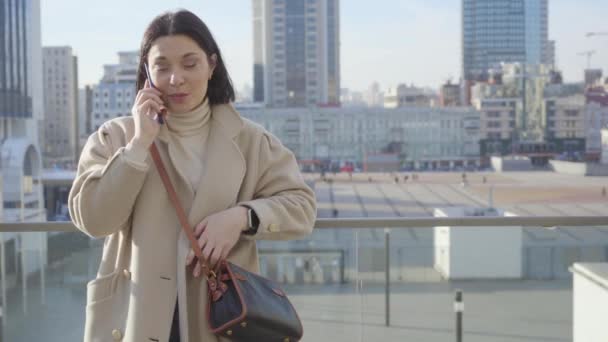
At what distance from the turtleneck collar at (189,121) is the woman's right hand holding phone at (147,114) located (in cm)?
4

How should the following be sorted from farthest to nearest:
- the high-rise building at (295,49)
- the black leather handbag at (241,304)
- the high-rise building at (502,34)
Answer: the high-rise building at (502,34)
the high-rise building at (295,49)
the black leather handbag at (241,304)

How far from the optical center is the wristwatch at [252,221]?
1028 mm

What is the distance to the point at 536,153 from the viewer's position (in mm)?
68000

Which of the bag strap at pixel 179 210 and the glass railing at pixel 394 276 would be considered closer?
the bag strap at pixel 179 210

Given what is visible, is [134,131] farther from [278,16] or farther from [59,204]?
[278,16]

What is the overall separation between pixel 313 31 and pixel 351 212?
3764cm

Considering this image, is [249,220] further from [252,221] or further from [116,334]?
[116,334]

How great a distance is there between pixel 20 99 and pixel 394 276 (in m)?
47.2

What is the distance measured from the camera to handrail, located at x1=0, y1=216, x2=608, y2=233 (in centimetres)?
183

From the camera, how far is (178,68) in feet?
3.40

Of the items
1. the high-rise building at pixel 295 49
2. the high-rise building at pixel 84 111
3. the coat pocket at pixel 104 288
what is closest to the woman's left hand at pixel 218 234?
the coat pocket at pixel 104 288

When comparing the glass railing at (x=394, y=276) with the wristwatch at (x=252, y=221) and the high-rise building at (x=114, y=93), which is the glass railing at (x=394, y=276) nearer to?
the wristwatch at (x=252, y=221)

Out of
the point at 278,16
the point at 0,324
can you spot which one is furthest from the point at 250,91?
the point at 0,324

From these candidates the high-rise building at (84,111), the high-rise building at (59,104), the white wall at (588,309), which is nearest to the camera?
the white wall at (588,309)
